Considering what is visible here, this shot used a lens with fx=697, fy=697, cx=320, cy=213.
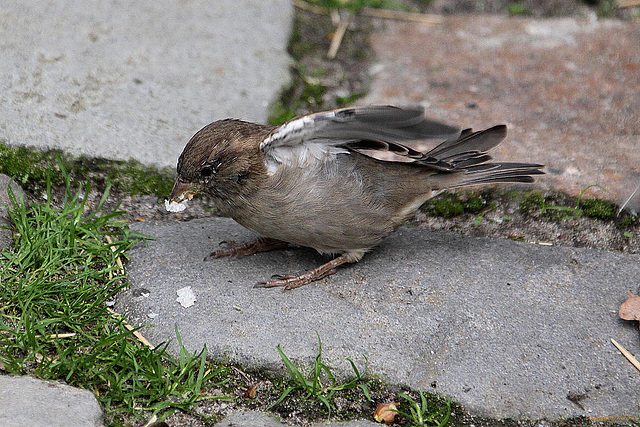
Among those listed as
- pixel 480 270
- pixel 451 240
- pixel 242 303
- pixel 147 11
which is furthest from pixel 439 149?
pixel 147 11

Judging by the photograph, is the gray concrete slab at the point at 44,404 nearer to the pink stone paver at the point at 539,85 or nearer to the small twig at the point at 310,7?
the pink stone paver at the point at 539,85

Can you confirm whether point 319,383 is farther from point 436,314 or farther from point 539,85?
point 539,85

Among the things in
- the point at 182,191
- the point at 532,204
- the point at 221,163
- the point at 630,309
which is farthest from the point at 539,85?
the point at 182,191

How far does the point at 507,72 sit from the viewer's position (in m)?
4.46

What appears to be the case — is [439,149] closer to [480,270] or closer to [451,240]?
[451,240]

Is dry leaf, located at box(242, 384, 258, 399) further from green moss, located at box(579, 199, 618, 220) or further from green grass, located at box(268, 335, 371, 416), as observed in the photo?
green moss, located at box(579, 199, 618, 220)

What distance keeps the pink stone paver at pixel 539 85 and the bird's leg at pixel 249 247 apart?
1.20 metres

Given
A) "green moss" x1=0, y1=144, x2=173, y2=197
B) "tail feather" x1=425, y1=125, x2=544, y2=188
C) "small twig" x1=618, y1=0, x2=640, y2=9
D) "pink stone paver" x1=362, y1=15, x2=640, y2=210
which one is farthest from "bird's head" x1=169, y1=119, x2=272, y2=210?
"small twig" x1=618, y1=0, x2=640, y2=9

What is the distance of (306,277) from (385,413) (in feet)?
2.83

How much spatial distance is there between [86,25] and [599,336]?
3.45 meters

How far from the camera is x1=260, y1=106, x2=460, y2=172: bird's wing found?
2770 mm

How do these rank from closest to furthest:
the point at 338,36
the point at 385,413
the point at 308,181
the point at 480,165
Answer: the point at 385,413
the point at 308,181
the point at 480,165
the point at 338,36

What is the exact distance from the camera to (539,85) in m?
4.34

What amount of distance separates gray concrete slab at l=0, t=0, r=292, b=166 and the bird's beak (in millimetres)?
411
